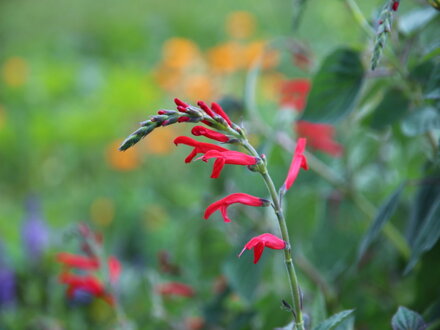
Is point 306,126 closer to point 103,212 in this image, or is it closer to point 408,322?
point 408,322

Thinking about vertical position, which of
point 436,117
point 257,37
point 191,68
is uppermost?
point 257,37

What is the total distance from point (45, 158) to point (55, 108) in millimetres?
654

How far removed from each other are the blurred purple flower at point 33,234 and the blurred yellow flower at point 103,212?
1.33 ft

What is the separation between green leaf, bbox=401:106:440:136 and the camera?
0.62 meters

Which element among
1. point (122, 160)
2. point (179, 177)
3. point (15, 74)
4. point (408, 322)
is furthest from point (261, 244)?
point (15, 74)

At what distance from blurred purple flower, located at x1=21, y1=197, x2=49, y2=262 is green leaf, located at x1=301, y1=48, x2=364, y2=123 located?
112 centimetres

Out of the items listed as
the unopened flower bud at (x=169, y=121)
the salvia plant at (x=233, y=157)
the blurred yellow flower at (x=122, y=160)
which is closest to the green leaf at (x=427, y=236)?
the salvia plant at (x=233, y=157)

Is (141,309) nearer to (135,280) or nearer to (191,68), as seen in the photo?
(135,280)

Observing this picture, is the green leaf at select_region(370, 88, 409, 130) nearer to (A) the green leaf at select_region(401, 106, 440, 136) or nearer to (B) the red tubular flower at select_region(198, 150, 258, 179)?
(A) the green leaf at select_region(401, 106, 440, 136)

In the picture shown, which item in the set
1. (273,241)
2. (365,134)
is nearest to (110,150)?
(365,134)

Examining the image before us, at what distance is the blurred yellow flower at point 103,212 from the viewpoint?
2088 mm

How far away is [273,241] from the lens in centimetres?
45

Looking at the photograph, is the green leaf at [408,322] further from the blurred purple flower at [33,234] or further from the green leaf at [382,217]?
the blurred purple flower at [33,234]

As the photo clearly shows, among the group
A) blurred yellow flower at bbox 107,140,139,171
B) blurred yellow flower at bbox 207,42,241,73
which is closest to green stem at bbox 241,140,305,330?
blurred yellow flower at bbox 107,140,139,171
